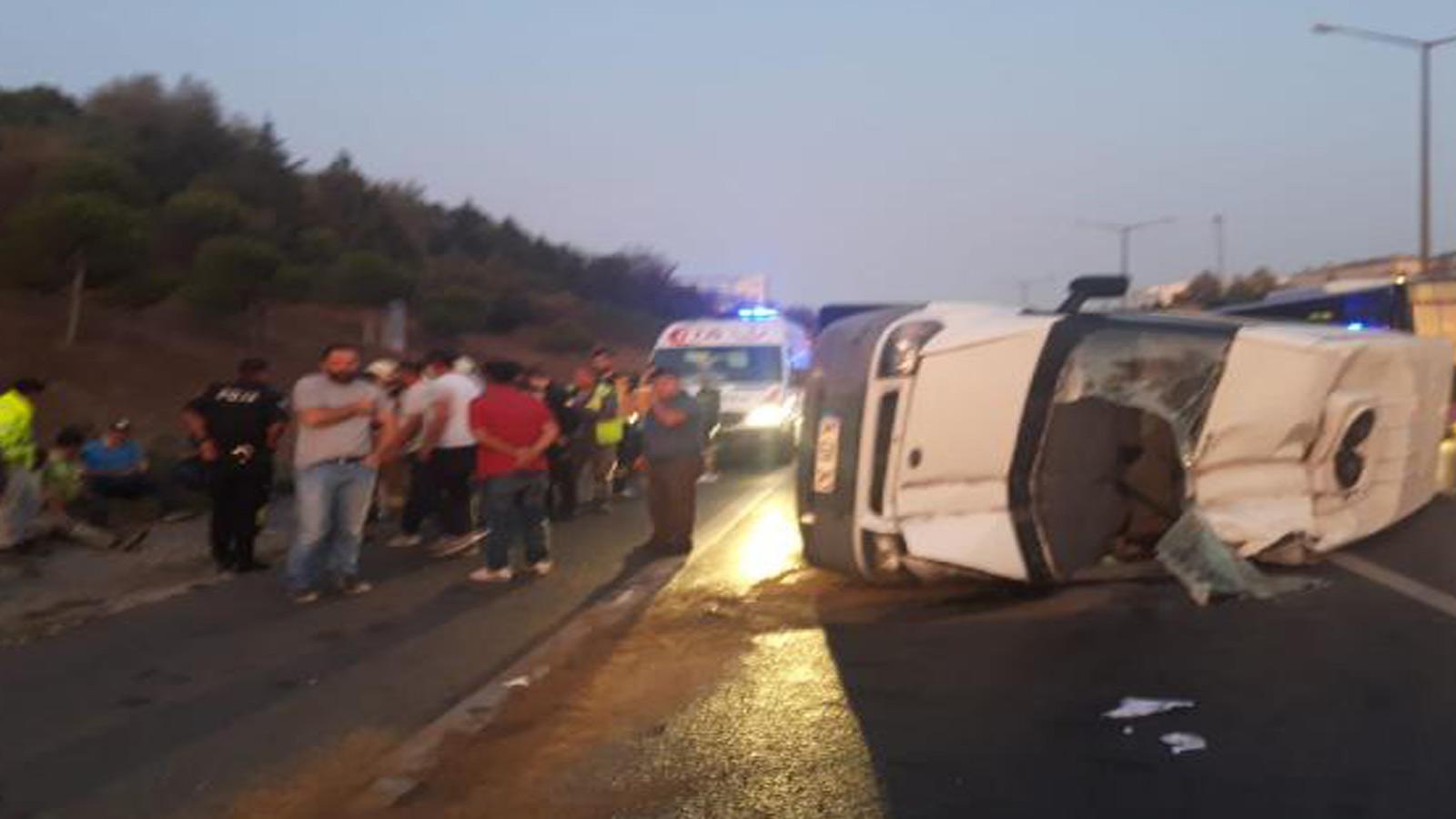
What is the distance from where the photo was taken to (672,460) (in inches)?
554

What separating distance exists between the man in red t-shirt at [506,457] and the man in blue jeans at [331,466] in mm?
892

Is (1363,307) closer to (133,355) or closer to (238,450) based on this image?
(238,450)

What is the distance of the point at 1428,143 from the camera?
37000mm

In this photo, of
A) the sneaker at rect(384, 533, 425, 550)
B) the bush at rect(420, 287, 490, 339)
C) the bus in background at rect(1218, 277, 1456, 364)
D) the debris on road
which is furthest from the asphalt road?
the bush at rect(420, 287, 490, 339)

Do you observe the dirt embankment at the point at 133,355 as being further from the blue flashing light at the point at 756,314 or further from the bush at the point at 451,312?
the bush at the point at 451,312

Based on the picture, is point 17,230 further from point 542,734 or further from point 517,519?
point 542,734

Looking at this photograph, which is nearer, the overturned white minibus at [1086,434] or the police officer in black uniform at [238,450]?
the overturned white minibus at [1086,434]

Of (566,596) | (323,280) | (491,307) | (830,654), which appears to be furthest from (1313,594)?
(491,307)

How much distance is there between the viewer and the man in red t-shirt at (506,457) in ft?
40.4

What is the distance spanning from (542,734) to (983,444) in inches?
136

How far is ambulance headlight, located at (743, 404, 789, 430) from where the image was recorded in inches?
1013

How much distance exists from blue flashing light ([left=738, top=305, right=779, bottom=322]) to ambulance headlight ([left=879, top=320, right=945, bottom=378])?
57.2 ft

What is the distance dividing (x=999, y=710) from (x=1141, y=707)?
2.04 feet

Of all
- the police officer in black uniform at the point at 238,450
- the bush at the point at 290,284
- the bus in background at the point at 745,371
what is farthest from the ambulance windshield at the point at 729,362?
the bush at the point at 290,284
